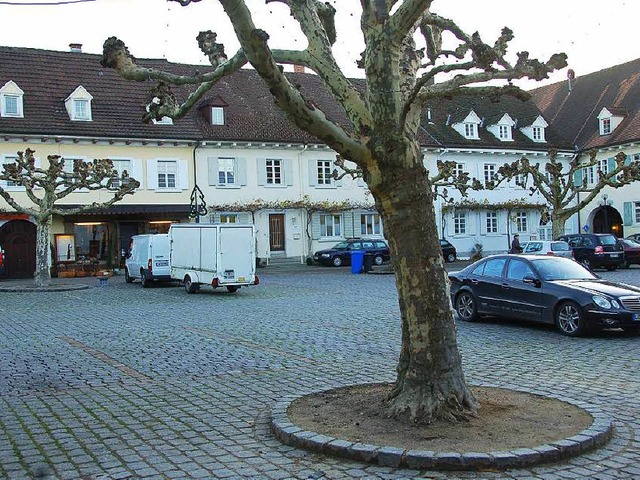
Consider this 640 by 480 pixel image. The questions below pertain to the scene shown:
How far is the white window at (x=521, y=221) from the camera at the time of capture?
53.0 metres

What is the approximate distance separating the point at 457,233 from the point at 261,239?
562 inches

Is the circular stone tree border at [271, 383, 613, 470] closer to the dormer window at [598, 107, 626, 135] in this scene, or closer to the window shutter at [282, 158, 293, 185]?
the window shutter at [282, 158, 293, 185]

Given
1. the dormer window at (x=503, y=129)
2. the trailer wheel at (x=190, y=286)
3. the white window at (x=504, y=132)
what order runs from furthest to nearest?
the white window at (x=504, y=132), the dormer window at (x=503, y=129), the trailer wheel at (x=190, y=286)

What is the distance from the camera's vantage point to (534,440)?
6.14 meters

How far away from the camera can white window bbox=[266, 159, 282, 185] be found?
44438mm

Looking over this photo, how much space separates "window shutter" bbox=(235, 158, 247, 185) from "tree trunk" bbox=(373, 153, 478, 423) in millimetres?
36885

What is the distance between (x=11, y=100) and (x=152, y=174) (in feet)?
26.4

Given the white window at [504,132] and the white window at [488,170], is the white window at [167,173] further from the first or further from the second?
the white window at [504,132]

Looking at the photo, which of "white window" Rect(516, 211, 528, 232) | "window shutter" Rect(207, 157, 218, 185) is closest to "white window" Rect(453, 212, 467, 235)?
"white window" Rect(516, 211, 528, 232)

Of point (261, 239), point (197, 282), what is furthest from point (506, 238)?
point (197, 282)

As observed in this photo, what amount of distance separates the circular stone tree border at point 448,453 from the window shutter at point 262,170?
37.9m

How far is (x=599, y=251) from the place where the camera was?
33531mm

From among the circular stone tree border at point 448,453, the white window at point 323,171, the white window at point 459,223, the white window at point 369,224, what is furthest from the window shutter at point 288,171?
the circular stone tree border at point 448,453

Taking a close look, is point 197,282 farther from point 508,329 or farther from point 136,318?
point 508,329
